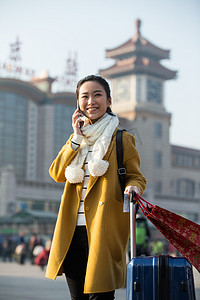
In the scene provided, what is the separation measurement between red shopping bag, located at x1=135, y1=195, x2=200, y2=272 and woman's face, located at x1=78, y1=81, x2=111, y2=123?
574 mm

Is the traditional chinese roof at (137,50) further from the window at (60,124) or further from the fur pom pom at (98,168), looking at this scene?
the fur pom pom at (98,168)

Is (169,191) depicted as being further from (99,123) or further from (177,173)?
(99,123)

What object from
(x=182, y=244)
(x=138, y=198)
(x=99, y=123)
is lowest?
(x=182, y=244)

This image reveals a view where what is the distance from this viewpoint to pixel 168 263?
3029mm

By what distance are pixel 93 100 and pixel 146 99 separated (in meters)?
73.8

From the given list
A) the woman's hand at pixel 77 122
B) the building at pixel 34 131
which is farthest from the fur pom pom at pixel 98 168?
the building at pixel 34 131

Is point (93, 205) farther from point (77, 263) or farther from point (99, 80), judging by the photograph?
point (99, 80)

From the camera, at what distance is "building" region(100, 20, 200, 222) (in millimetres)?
73438

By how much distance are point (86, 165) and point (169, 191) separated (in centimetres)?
7287

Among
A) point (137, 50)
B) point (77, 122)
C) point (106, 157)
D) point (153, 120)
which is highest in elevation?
point (137, 50)

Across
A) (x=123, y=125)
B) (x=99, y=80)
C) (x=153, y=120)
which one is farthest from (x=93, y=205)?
(x=153, y=120)

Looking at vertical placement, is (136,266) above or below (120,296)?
above

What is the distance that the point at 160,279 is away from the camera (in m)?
3.02

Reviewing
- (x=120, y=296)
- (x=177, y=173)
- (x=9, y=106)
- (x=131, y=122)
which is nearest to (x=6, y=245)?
(x=120, y=296)
